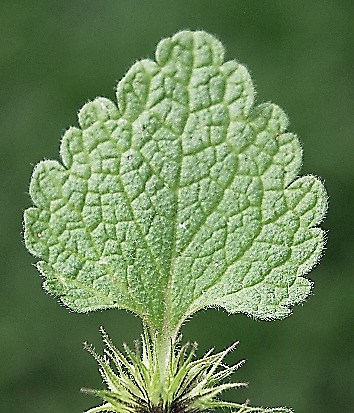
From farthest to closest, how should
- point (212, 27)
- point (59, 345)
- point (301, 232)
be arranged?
1. point (212, 27)
2. point (59, 345)
3. point (301, 232)

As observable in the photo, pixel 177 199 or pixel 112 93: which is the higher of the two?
pixel 112 93

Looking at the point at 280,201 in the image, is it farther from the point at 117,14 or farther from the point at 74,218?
the point at 117,14

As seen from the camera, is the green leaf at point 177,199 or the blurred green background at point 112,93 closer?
the green leaf at point 177,199

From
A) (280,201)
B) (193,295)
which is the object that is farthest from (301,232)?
(193,295)

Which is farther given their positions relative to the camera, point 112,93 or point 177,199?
Result: point 112,93

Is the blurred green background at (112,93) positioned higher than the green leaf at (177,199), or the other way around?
the blurred green background at (112,93)
